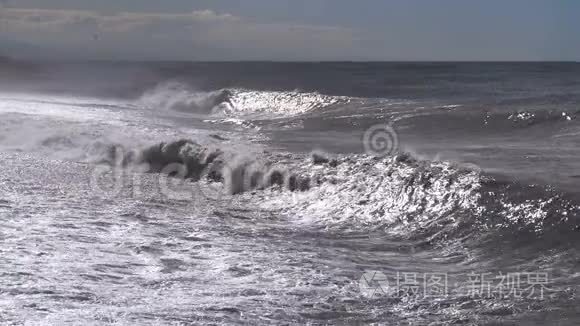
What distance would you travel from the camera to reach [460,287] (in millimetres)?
6383

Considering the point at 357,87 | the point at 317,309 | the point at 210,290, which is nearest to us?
the point at 317,309

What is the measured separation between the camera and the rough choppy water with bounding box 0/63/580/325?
5801 millimetres

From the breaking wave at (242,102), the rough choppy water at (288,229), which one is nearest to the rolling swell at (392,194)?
the rough choppy water at (288,229)

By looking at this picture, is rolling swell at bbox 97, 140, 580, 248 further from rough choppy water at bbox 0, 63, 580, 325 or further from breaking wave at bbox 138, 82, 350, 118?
breaking wave at bbox 138, 82, 350, 118

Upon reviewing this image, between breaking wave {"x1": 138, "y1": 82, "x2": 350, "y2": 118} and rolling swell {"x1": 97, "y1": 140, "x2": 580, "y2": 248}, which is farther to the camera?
breaking wave {"x1": 138, "y1": 82, "x2": 350, "y2": 118}

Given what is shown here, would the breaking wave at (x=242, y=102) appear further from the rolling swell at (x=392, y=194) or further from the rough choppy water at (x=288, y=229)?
the rolling swell at (x=392, y=194)

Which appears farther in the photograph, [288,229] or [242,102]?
[242,102]

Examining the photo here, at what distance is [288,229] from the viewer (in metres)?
9.10

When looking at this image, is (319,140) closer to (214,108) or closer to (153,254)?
(153,254)

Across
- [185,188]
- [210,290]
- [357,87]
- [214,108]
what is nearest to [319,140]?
[185,188]

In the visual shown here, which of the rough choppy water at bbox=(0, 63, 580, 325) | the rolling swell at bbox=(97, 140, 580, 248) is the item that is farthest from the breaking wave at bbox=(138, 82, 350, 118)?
the rolling swell at bbox=(97, 140, 580, 248)

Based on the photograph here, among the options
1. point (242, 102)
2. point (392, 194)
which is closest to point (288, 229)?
point (392, 194)

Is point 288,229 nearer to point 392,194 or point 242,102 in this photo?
point 392,194

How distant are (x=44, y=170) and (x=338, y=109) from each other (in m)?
14.3
